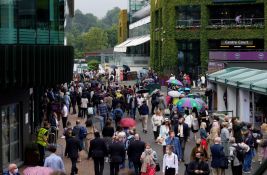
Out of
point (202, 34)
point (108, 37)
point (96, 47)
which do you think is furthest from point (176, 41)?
point (108, 37)

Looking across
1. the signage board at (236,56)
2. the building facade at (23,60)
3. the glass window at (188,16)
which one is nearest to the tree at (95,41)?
the glass window at (188,16)

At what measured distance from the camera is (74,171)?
18016 mm

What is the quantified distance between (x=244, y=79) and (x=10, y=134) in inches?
493

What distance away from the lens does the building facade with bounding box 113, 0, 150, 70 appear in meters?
77.4

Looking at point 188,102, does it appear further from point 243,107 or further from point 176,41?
point 176,41

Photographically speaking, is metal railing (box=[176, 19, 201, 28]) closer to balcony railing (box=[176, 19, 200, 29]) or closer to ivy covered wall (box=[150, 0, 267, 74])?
balcony railing (box=[176, 19, 200, 29])

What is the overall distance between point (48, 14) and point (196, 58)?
4402cm

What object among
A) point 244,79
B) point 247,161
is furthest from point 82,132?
point 244,79

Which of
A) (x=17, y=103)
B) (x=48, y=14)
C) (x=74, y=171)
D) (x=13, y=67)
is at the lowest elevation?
(x=74, y=171)

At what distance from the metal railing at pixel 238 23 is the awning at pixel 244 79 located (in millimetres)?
25492

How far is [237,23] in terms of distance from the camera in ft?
196

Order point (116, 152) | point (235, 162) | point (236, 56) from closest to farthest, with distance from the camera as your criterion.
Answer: point (235, 162)
point (116, 152)
point (236, 56)

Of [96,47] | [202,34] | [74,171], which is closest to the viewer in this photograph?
[74,171]

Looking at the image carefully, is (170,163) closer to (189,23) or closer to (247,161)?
(247,161)
